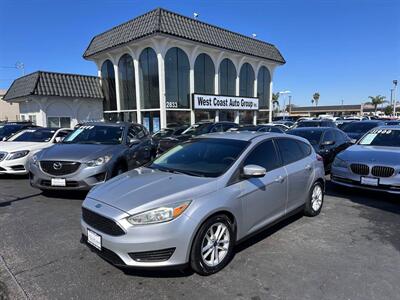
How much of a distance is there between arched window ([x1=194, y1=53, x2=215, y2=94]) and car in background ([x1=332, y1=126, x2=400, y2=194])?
1748cm

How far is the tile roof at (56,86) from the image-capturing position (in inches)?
819

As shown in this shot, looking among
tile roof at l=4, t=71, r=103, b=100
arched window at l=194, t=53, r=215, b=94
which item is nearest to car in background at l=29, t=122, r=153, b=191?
tile roof at l=4, t=71, r=103, b=100

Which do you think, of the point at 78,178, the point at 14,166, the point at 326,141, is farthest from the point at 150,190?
the point at 326,141

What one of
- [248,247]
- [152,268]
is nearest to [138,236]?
[152,268]

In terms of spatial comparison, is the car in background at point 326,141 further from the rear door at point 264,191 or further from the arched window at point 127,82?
the arched window at point 127,82

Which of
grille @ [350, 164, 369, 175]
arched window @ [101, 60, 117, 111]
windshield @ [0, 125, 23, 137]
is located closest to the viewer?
grille @ [350, 164, 369, 175]

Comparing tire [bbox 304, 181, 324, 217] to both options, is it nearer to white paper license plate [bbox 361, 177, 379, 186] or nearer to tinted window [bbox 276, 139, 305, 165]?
tinted window [bbox 276, 139, 305, 165]

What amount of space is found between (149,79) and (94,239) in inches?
776

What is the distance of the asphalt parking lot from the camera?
2998 mm

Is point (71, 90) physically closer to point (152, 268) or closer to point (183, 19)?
point (183, 19)

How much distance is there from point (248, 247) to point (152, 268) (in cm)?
154

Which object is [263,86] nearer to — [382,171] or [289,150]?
[382,171]

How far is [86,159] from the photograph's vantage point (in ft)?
19.7

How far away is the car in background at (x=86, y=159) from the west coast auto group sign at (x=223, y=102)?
15477 millimetres
